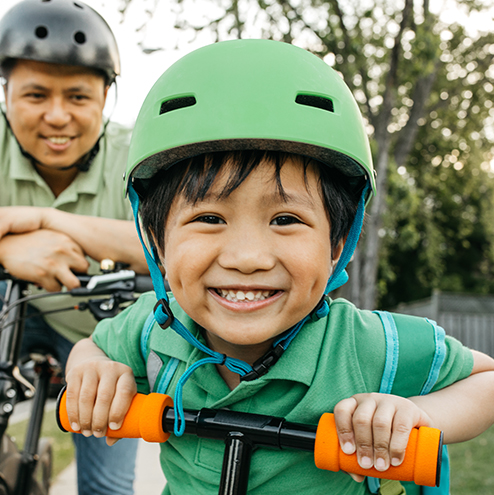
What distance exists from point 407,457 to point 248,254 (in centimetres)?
61

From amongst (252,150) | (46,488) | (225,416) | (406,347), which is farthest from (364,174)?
(46,488)

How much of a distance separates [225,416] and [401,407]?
0.46 m

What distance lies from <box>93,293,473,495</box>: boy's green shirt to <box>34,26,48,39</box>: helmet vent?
163cm

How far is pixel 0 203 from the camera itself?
267 cm

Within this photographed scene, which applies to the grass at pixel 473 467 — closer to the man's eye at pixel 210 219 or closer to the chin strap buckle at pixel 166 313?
the chin strap buckle at pixel 166 313

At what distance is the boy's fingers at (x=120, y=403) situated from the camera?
145cm

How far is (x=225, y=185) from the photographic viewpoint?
146cm

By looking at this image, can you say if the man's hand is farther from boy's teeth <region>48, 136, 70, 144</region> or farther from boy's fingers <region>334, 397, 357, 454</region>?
boy's fingers <region>334, 397, 357, 454</region>

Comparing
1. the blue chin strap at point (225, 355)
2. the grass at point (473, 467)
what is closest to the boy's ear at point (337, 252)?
the blue chin strap at point (225, 355)

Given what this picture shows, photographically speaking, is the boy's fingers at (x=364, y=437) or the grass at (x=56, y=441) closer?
the boy's fingers at (x=364, y=437)

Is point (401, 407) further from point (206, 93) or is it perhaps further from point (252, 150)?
point (206, 93)

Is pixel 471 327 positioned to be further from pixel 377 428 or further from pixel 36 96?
pixel 377 428

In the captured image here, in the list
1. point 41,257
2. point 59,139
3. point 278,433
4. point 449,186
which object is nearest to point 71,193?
point 59,139

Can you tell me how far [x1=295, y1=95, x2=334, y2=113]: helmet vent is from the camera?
1.60 meters
